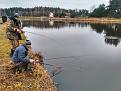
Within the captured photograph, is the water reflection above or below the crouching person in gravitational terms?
below

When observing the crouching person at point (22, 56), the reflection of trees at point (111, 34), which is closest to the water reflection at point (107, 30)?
the reflection of trees at point (111, 34)

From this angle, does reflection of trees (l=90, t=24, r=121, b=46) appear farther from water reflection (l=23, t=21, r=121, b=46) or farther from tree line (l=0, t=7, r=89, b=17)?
tree line (l=0, t=7, r=89, b=17)

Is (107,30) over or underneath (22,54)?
underneath

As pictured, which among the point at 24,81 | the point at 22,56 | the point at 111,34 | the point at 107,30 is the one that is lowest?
the point at 107,30

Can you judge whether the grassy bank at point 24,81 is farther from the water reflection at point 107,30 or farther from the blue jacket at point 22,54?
the water reflection at point 107,30

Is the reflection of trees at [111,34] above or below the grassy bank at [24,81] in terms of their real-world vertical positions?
below

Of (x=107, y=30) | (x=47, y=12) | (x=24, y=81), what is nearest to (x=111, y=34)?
(x=107, y=30)

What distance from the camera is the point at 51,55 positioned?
2522 centimetres

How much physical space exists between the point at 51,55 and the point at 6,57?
23.6 feet

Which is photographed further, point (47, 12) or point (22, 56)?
point (47, 12)

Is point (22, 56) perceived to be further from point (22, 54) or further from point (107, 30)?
point (107, 30)

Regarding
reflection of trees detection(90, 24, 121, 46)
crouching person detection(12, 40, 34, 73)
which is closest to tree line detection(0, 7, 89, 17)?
reflection of trees detection(90, 24, 121, 46)

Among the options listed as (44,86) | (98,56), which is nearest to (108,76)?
(44,86)

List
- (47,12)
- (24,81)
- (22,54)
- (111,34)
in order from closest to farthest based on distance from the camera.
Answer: (24,81) < (22,54) < (111,34) < (47,12)
